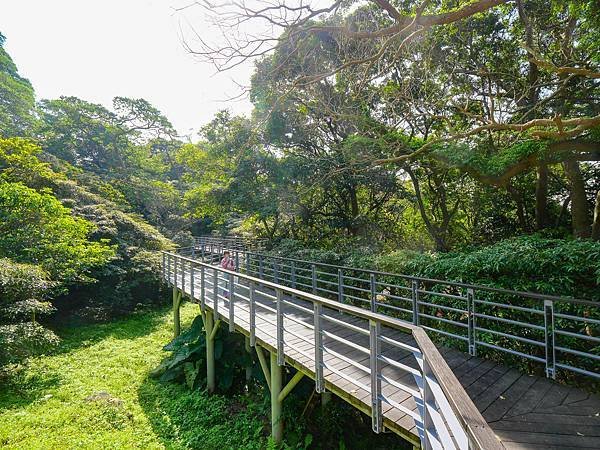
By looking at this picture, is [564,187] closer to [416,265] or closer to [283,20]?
[416,265]

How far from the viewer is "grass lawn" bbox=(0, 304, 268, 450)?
4801mm

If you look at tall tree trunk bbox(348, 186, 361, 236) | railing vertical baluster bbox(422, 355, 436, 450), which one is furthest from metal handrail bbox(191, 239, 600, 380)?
tall tree trunk bbox(348, 186, 361, 236)

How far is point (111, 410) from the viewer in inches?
221

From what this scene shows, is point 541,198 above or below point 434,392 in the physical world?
above

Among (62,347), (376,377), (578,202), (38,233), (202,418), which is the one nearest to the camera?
(376,377)

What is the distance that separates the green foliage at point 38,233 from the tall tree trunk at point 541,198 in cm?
1336

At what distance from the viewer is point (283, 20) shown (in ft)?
13.2

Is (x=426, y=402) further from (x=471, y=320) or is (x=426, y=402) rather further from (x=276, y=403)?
(x=276, y=403)

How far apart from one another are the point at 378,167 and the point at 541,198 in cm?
490

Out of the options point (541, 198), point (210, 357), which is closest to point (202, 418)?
point (210, 357)

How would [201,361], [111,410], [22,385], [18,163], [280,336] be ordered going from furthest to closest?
[18,163] < [201,361] < [22,385] < [111,410] < [280,336]

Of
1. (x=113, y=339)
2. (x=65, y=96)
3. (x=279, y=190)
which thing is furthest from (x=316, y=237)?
(x=65, y=96)

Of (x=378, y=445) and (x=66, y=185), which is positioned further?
(x=66, y=185)

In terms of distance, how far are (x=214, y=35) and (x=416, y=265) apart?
4876 millimetres
